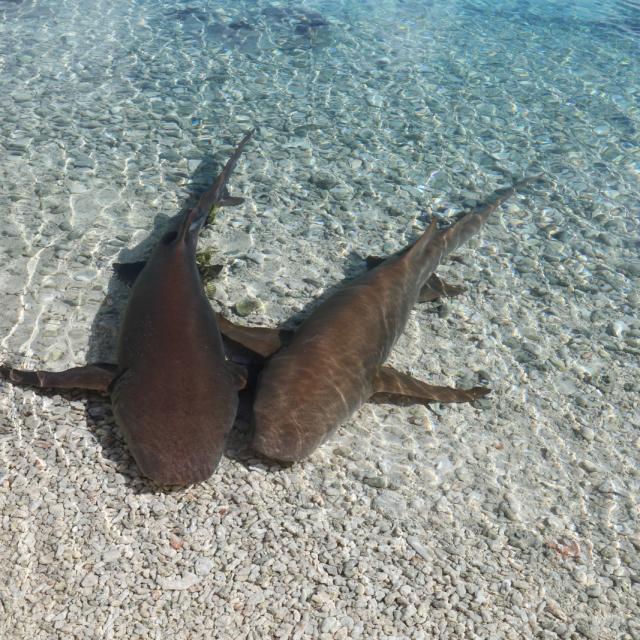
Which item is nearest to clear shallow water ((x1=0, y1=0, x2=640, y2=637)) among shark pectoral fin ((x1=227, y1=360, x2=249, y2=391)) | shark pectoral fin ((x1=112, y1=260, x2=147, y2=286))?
shark pectoral fin ((x1=112, y1=260, x2=147, y2=286))

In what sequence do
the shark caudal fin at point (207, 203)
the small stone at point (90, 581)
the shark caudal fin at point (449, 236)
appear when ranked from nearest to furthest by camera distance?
the small stone at point (90, 581) → the shark caudal fin at point (207, 203) → the shark caudal fin at point (449, 236)

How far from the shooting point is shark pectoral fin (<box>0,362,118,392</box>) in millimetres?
4945

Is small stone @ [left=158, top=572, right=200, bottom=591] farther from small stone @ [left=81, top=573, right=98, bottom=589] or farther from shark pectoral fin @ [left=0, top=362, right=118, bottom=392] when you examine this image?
shark pectoral fin @ [left=0, top=362, right=118, bottom=392]

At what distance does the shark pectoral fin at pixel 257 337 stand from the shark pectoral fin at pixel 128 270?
1.18 metres

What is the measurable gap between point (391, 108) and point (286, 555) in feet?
28.1

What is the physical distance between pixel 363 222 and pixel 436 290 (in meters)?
1.69

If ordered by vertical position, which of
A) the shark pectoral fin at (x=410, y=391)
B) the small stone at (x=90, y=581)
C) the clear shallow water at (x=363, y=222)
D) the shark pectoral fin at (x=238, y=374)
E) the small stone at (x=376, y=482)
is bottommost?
the clear shallow water at (x=363, y=222)

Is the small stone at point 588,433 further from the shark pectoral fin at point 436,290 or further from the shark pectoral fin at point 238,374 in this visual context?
the shark pectoral fin at point 238,374

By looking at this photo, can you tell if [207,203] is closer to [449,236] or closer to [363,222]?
[363,222]

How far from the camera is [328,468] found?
5004mm

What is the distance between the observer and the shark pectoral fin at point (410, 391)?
543cm

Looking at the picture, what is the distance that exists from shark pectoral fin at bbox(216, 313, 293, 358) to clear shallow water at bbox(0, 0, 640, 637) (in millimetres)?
658

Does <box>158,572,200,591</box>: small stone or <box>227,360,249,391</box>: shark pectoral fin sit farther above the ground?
<box>227,360,249,391</box>: shark pectoral fin

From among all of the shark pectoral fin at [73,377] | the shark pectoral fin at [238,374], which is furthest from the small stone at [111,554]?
the shark pectoral fin at [238,374]
